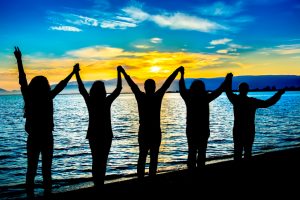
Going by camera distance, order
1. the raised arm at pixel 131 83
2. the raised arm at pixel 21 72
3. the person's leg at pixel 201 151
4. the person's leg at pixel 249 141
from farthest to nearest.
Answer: the person's leg at pixel 249 141 → the person's leg at pixel 201 151 → the raised arm at pixel 131 83 → the raised arm at pixel 21 72

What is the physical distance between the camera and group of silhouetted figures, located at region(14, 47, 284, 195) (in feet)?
20.5

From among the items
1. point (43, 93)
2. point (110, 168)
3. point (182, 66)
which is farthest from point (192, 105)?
point (110, 168)

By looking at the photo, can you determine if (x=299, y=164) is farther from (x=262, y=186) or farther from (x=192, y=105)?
(x=192, y=105)

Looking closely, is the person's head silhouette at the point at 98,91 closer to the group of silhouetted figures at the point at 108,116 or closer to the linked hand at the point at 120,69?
the group of silhouetted figures at the point at 108,116

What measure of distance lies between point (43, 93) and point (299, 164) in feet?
23.2

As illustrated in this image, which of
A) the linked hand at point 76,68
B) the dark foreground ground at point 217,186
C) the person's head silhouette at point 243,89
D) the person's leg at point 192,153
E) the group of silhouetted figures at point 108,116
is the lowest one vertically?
the dark foreground ground at point 217,186

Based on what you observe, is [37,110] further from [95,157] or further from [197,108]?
[197,108]

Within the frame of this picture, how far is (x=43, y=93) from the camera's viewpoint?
6.23m

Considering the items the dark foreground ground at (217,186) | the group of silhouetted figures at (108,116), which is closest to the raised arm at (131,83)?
the group of silhouetted figures at (108,116)

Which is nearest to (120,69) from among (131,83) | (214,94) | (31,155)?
(131,83)

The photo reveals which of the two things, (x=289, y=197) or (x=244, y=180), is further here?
(x=244, y=180)

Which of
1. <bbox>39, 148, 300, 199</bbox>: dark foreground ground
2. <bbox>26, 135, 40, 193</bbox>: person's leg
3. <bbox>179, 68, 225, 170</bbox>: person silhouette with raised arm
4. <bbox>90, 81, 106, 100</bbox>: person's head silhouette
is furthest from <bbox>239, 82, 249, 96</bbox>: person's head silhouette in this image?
<bbox>26, 135, 40, 193</bbox>: person's leg

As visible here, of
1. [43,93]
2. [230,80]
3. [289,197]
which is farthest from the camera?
[230,80]

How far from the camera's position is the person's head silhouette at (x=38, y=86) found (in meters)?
6.15
